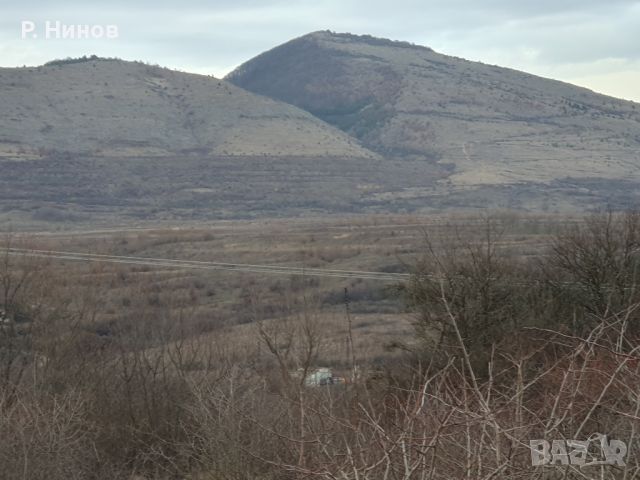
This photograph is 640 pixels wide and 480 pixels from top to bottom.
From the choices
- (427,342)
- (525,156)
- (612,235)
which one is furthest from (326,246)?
(525,156)

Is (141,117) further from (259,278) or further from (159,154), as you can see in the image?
(259,278)

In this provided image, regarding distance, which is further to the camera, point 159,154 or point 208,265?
point 159,154

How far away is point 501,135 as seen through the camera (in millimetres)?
155750

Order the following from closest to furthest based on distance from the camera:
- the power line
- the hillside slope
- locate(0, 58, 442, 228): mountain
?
the power line → locate(0, 58, 442, 228): mountain → the hillside slope

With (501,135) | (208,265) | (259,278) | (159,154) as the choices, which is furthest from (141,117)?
(259,278)

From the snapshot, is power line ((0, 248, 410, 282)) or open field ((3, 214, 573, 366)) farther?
power line ((0, 248, 410, 282))

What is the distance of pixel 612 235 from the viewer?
27.1 metres

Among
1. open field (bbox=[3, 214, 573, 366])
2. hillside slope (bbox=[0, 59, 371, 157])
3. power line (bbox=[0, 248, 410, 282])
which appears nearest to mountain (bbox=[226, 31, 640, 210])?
hillside slope (bbox=[0, 59, 371, 157])

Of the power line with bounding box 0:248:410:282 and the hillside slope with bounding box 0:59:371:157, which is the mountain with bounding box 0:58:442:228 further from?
the power line with bounding box 0:248:410:282

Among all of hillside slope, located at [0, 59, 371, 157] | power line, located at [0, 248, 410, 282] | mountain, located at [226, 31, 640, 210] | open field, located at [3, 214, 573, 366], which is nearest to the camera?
open field, located at [3, 214, 573, 366]

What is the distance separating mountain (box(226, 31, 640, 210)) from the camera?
118 metres

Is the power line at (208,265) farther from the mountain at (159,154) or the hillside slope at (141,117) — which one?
the hillside slope at (141,117)

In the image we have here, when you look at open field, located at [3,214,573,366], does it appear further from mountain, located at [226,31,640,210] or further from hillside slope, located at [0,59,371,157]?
hillside slope, located at [0,59,371,157]

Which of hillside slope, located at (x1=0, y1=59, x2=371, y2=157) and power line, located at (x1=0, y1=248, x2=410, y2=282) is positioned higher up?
hillside slope, located at (x1=0, y1=59, x2=371, y2=157)
